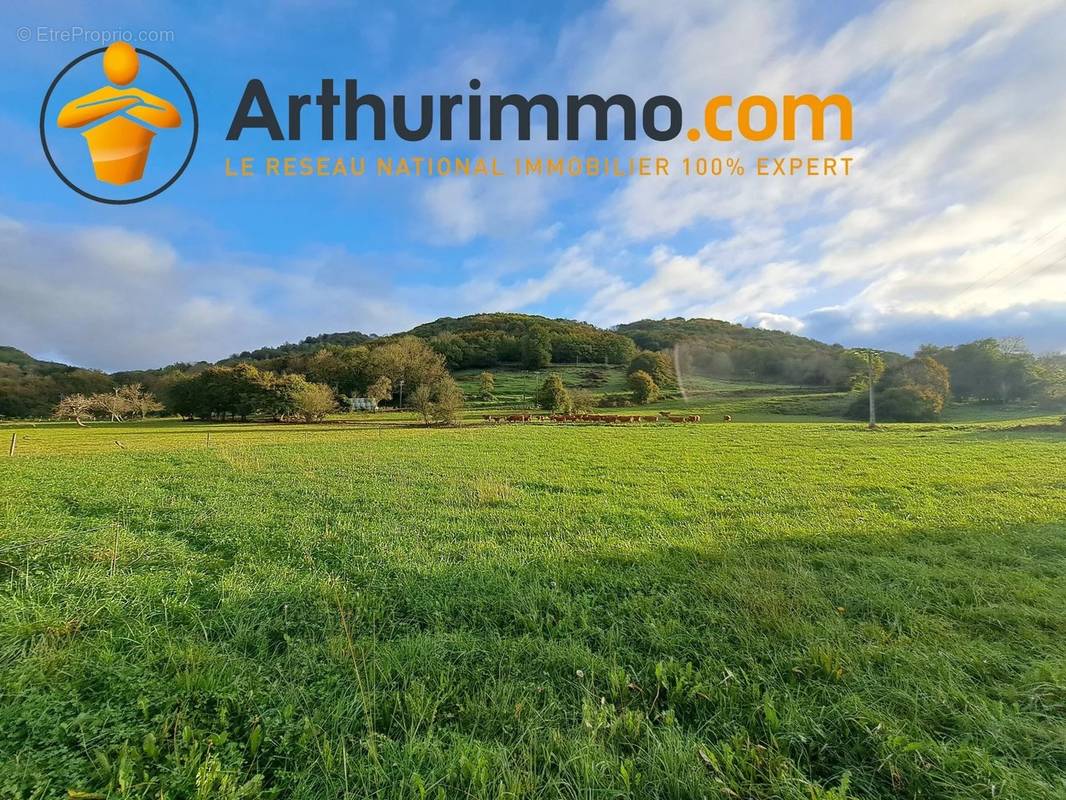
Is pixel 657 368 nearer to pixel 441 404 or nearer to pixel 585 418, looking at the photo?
pixel 585 418

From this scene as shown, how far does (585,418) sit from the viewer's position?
174ft

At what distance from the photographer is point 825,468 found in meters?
14.9

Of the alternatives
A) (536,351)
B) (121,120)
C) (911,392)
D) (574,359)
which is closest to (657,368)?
(574,359)

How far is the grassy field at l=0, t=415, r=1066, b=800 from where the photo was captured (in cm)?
244

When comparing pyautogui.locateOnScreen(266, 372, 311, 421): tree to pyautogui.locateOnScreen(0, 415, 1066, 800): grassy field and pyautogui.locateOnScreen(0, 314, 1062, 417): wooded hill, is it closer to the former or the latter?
pyautogui.locateOnScreen(0, 314, 1062, 417): wooded hill

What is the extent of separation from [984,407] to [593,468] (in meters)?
73.8

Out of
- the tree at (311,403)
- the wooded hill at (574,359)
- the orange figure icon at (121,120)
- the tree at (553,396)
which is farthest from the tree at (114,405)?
the orange figure icon at (121,120)

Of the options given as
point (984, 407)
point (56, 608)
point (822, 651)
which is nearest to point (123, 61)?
point (56, 608)

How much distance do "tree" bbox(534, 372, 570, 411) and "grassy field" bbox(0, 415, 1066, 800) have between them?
49497 millimetres

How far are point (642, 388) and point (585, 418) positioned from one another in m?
21.0

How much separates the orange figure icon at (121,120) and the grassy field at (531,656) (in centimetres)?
802

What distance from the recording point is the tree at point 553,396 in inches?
2274

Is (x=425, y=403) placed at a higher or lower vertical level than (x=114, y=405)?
higher

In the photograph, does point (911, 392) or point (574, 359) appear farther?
point (574, 359)
